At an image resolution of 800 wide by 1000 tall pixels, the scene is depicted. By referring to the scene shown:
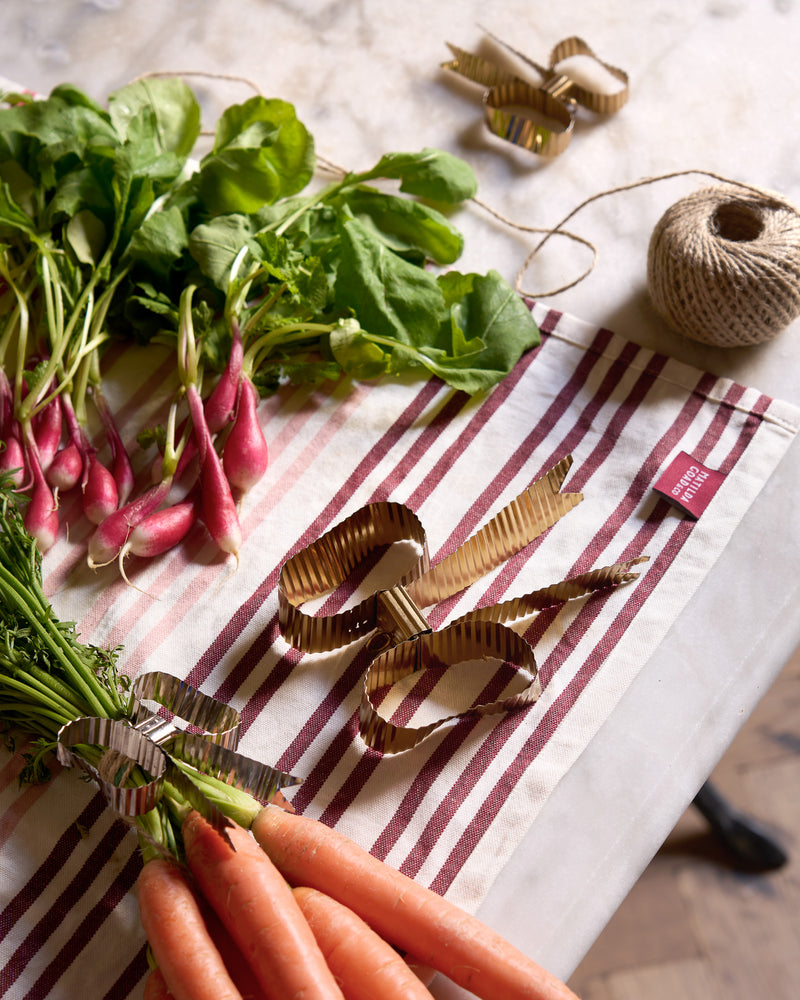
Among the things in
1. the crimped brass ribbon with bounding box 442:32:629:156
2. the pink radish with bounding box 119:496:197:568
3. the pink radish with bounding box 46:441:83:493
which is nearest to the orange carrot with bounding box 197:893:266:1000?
the pink radish with bounding box 119:496:197:568

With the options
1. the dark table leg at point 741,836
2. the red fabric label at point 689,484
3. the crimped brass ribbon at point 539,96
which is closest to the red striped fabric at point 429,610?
the red fabric label at point 689,484

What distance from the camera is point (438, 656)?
93 centimetres

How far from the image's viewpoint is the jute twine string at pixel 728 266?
3.32 ft

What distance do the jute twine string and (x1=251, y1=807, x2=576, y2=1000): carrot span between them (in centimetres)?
72

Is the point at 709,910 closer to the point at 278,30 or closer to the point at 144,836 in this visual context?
the point at 144,836

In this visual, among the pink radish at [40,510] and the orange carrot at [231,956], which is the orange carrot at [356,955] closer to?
the orange carrot at [231,956]

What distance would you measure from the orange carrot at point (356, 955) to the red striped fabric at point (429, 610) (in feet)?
0.29

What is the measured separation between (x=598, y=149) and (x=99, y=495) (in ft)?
2.99

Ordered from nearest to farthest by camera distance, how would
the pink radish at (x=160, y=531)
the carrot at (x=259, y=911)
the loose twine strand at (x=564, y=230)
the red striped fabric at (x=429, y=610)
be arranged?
the carrot at (x=259, y=911) < the red striped fabric at (x=429, y=610) < the pink radish at (x=160, y=531) < the loose twine strand at (x=564, y=230)

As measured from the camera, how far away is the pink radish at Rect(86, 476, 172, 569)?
982 millimetres

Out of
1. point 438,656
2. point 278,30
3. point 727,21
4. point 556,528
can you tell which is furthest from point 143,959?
point 727,21

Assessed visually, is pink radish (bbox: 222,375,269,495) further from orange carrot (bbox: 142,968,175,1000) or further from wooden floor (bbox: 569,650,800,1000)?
wooden floor (bbox: 569,650,800,1000)

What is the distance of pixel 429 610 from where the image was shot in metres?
0.97

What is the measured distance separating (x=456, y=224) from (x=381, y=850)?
0.86 m
